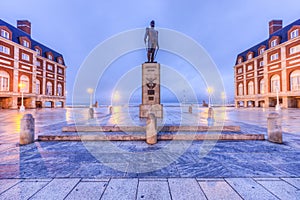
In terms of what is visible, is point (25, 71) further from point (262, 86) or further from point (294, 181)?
point (262, 86)

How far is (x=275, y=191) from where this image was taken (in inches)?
101

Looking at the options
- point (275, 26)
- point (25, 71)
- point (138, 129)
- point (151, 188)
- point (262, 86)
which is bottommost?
point (151, 188)

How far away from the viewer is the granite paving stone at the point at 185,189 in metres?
2.45

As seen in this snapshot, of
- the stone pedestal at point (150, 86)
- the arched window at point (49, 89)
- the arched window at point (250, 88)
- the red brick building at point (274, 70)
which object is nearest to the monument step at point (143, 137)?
the stone pedestal at point (150, 86)

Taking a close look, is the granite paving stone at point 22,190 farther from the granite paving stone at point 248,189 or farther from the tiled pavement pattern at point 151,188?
the granite paving stone at point 248,189

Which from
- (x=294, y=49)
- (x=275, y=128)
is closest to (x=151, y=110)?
(x=275, y=128)

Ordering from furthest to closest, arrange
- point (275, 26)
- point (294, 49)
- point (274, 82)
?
point (275, 26), point (274, 82), point (294, 49)

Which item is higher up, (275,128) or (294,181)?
(275,128)

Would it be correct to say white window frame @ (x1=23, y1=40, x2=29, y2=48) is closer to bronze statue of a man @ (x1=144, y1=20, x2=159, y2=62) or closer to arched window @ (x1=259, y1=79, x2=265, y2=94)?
bronze statue of a man @ (x1=144, y1=20, x2=159, y2=62)

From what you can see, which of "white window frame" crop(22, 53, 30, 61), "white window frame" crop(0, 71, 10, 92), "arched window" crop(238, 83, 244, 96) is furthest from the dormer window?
"white window frame" crop(0, 71, 10, 92)

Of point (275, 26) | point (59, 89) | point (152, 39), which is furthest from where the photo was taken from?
point (59, 89)

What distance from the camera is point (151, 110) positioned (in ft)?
35.5

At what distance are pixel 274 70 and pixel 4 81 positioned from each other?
55882 millimetres

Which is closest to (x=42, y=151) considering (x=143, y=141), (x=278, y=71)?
(x=143, y=141)
